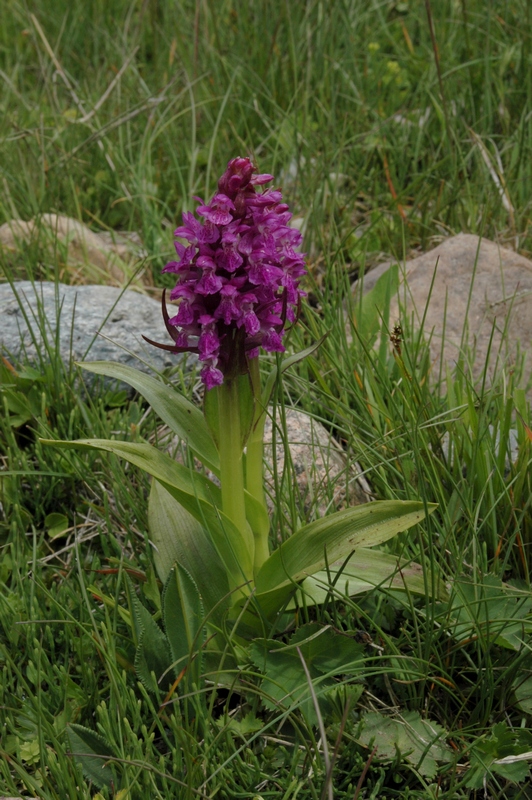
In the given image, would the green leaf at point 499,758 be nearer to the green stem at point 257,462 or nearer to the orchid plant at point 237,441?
the orchid plant at point 237,441

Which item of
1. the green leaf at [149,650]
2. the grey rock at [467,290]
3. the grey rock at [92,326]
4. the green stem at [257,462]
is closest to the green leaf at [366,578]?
the green stem at [257,462]

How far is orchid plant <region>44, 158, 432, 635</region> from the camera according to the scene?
131 centimetres

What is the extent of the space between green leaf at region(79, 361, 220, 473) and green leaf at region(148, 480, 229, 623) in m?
0.17

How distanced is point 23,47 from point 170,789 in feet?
15.4

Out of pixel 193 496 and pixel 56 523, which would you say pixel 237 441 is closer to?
pixel 193 496

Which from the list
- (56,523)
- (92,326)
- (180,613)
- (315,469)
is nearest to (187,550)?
(180,613)

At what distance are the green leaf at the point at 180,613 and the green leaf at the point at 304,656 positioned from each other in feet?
0.39

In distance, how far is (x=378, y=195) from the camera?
3311mm

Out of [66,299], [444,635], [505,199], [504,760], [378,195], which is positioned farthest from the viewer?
[378,195]

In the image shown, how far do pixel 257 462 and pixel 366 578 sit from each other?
31cm

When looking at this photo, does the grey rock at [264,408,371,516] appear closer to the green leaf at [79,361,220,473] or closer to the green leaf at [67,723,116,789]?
the green leaf at [79,361,220,473]

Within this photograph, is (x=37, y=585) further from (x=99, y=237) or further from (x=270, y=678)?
(x=99, y=237)

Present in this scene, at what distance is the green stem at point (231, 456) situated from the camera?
143cm

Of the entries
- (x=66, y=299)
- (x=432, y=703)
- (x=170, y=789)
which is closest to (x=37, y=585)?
(x=170, y=789)
